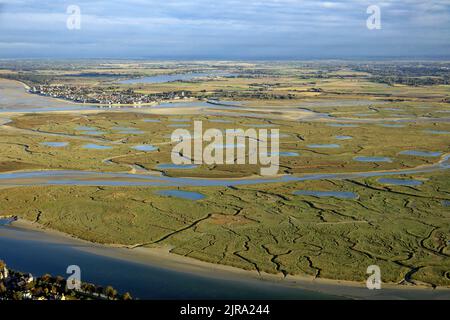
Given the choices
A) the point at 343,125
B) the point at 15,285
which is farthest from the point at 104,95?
the point at 15,285

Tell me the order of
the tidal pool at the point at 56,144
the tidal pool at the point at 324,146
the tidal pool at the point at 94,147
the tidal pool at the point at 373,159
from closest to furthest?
the tidal pool at the point at 373,159, the tidal pool at the point at 94,147, the tidal pool at the point at 56,144, the tidal pool at the point at 324,146

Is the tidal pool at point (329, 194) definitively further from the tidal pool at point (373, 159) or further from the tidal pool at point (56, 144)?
the tidal pool at point (56, 144)

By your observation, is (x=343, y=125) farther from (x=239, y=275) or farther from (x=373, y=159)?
(x=239, y=275)

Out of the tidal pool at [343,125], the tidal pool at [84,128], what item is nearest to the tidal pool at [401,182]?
the tidal pool at [343,125]
